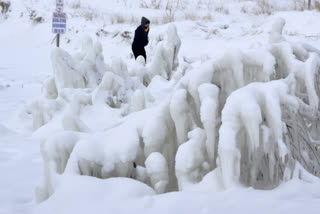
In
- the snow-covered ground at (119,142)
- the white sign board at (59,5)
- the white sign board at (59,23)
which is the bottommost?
the snow-covered ground at (119,142)

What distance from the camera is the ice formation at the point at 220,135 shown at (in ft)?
7.11

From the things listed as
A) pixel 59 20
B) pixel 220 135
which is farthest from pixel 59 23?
pixel 220 135

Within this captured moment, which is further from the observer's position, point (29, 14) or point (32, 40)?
point (29, 14)

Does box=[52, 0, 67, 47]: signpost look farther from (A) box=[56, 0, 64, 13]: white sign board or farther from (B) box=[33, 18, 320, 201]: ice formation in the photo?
(B) box=[33, 18, 320, 201]: ice formation

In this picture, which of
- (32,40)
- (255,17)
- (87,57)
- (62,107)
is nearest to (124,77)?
(87,57)

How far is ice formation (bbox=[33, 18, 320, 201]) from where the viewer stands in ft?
7.11

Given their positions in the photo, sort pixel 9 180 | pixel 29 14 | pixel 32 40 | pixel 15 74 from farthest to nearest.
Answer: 1. pixel 29 14
2. pixel 32 40
3. pixel 15 74
4. pixel 9 180

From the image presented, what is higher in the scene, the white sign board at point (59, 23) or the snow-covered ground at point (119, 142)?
the white sign board at point (59, 23)

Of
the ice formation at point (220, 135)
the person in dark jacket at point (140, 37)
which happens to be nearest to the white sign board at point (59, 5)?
the person in dark jacket at point (140, 37)

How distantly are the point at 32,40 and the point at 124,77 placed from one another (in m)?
11.1

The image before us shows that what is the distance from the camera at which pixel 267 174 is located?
7.82ft

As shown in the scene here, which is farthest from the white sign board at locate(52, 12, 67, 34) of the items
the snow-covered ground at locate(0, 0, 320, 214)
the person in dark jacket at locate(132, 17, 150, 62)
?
the person in dark jacket at locate(132, 17, 150, 62)

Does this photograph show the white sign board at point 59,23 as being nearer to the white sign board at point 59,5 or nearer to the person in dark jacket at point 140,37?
the white sign board at point 59,5

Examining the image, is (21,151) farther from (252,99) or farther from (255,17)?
(255,17)
